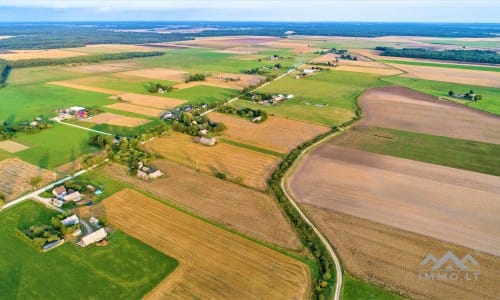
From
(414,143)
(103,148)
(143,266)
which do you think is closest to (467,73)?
(414,143)

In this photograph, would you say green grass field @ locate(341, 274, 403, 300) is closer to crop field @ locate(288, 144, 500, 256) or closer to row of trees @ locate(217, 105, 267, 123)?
crop field @ locate(288, 144, 500, 256)

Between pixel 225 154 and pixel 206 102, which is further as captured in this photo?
pixel 206 102

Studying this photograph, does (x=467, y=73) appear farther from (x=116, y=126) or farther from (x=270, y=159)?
(x=116, y=126)

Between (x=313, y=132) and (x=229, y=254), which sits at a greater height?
(x=313, y=132)

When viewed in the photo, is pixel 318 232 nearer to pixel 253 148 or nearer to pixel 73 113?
pixel 253 148

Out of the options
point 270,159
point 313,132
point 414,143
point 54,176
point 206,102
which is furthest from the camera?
point 206,102

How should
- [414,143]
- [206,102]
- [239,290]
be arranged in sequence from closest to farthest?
[239,290] → [414,143] → [206,102]

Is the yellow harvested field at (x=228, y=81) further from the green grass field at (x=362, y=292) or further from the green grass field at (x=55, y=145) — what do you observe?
the green grass field at (x=362, y=292)

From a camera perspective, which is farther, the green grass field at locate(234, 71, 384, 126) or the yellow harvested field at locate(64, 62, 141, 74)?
the yellow harvested field at locate(64, 62, 141, 74)

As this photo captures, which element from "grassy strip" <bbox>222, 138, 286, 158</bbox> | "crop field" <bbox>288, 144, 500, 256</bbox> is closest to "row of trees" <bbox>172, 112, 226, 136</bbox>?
"grassy strip" <bbox>222, 138, 286, 158</bbox>
